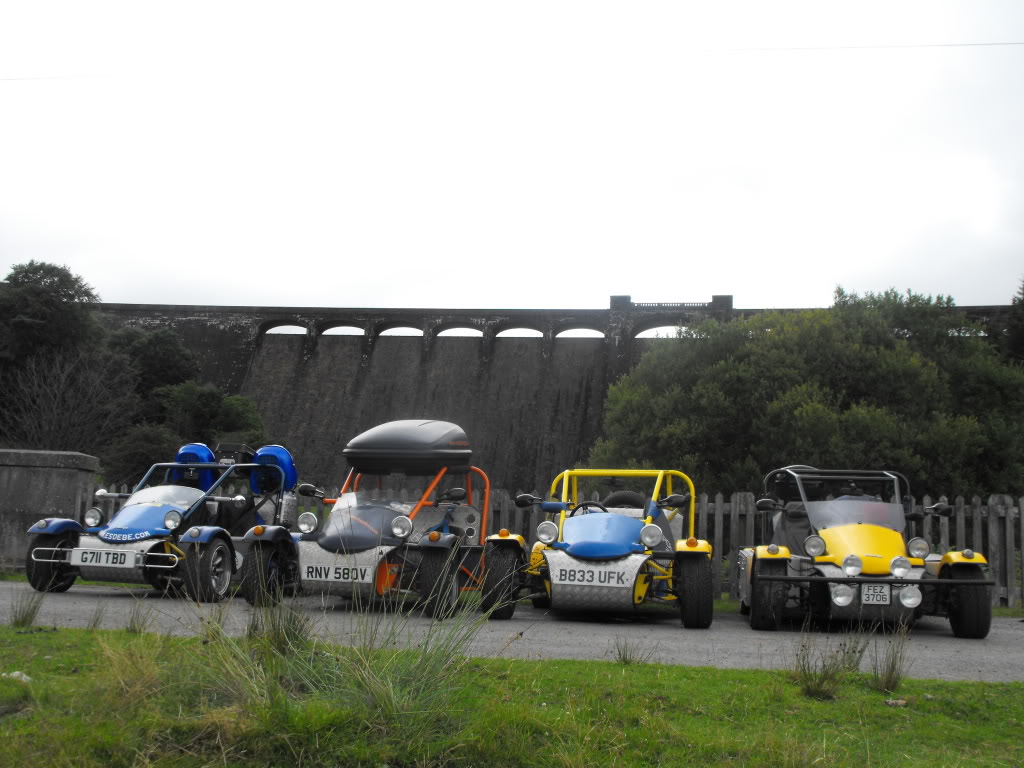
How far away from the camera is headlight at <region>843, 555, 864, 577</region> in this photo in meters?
9.41

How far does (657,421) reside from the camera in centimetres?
2502

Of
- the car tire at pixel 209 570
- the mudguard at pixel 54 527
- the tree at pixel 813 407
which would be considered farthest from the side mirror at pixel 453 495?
the tree at pixel 813 407

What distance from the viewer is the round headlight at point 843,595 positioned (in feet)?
30.6

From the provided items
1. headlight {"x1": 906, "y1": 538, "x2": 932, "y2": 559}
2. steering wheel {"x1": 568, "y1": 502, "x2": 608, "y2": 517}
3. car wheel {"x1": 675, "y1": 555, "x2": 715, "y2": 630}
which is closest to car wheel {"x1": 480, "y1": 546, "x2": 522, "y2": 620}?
steering wheel {"x1": 568, "y1": 502, "x2": 608, "y2": 517}

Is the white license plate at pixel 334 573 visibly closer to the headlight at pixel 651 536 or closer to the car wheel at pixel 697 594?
the headlight at pixel 651 536

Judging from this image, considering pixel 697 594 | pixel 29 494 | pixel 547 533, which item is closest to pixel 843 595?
pixel 697 594

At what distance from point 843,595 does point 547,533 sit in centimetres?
292

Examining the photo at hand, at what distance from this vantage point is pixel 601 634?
28.5 ft

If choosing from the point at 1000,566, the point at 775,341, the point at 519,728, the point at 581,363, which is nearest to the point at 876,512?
the point at 1000,566

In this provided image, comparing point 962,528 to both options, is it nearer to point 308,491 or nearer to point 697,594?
point 697,594

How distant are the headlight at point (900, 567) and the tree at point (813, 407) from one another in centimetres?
1325

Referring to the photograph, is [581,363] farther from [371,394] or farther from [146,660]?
[146,660]

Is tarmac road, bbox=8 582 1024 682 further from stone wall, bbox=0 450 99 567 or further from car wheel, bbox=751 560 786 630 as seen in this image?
stone wall, bbox=0 450 99 567

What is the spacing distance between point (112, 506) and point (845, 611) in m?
10.5
